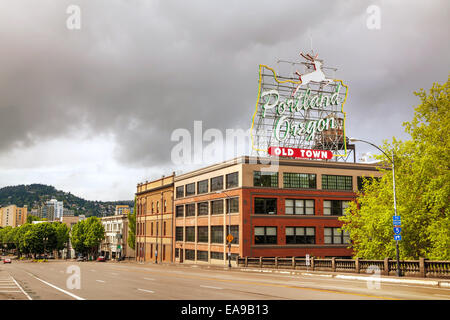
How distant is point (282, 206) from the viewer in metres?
58.7

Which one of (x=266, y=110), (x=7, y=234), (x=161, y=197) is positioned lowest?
(x=7, y=234)

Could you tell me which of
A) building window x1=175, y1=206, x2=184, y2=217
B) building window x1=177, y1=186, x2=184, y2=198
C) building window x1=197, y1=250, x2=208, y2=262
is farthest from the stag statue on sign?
building window x1=175, y1=206, x2=184, y2=217

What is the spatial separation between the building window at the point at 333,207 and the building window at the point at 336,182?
6.53 ft

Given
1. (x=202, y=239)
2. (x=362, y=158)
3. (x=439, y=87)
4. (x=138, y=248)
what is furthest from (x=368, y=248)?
(x=138, y=248)

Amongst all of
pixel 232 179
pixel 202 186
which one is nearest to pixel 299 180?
pixel 232 179

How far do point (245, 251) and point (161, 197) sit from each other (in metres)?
37.0

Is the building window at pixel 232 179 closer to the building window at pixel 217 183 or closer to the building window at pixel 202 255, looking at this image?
the building window at pixel 217 183

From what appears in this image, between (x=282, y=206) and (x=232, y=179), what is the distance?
312 inches

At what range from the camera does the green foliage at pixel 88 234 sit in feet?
413

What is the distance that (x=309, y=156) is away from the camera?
57.8 m

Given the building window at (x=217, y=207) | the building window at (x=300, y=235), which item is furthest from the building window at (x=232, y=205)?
the building window at (x=300, y=235)

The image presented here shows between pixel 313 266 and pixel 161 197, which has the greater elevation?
pixel 161 197
